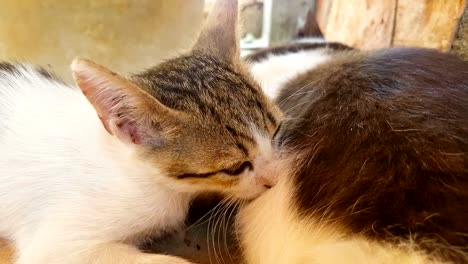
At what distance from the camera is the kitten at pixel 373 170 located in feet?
3.05

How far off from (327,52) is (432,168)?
3.32ft

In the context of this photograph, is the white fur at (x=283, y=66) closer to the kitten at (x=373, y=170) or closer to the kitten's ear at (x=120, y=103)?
the kitten at (x=373, y=170)

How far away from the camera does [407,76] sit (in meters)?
1.25

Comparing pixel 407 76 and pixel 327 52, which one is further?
pixel 327 52

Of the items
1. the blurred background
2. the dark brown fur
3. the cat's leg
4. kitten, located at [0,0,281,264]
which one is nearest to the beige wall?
the blurred background

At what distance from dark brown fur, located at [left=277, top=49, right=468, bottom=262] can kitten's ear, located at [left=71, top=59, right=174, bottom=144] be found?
13.0 inches

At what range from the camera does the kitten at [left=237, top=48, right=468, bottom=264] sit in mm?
929

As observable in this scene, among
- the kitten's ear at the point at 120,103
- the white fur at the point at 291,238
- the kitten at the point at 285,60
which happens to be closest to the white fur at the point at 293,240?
the white fur at the point at 291,238

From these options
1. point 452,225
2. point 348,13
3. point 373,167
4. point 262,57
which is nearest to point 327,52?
point 262,57

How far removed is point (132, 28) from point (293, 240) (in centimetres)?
107

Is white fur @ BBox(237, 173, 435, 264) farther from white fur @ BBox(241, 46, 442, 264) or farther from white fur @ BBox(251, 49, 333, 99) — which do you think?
white fur @ BBox(251, 49, 333, 99)

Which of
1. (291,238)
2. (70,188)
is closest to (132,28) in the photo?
(70,188)

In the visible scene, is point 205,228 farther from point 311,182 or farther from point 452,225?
point 452,225

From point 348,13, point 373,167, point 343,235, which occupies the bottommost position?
point 343,235
